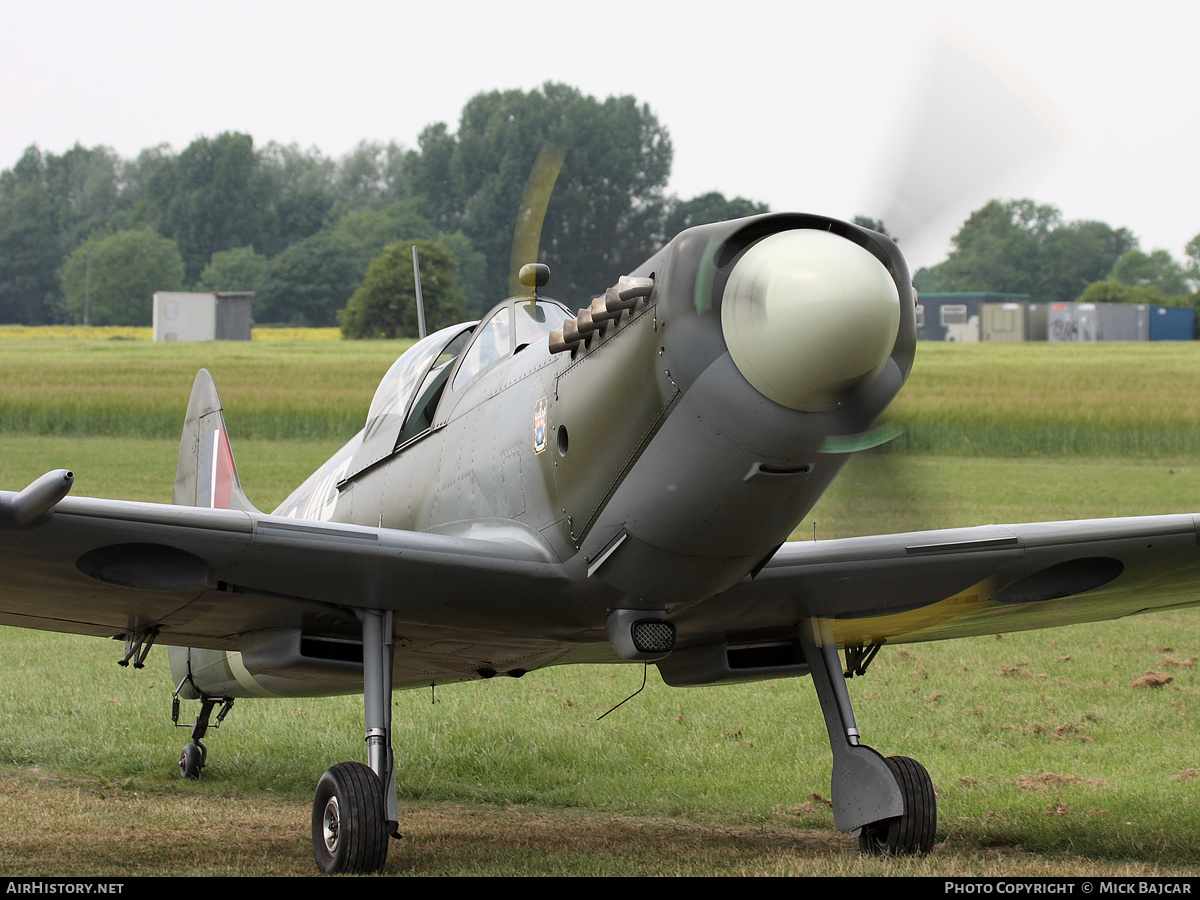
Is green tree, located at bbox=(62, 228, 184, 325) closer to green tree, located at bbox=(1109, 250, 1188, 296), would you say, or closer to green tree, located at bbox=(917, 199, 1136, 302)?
green tree, located at bbox=(917, 199, 1136, 302)

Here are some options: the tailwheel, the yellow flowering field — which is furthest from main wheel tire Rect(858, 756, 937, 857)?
the yellow flowering field

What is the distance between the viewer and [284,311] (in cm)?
8575

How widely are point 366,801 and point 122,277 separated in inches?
3600

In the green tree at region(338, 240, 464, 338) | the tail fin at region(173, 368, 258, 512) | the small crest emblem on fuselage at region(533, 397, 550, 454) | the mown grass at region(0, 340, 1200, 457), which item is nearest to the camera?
the small crest emblem on fuselage at region(533, 397, 550, 454)

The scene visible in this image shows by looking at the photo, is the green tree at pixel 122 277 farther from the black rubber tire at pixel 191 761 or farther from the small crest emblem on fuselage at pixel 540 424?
the small crest emblem on fuselage at pixel 540 424

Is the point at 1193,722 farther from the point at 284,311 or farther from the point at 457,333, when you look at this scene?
the point at 284,311

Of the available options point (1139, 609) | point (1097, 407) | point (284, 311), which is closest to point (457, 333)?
point (1139, 609)

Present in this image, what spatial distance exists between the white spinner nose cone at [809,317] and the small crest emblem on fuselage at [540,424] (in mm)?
1197

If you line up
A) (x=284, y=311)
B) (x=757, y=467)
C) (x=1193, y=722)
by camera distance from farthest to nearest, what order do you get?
(x=284, y=311) → (x=1193, y=722) → (x=757, y=467)

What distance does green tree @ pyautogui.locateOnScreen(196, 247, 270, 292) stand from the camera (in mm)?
90125

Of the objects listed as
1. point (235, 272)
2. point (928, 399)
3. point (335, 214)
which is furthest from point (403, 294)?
point (335, 214)

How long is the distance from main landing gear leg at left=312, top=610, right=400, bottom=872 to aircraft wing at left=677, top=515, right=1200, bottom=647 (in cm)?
132

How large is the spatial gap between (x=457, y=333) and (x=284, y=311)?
271ft
